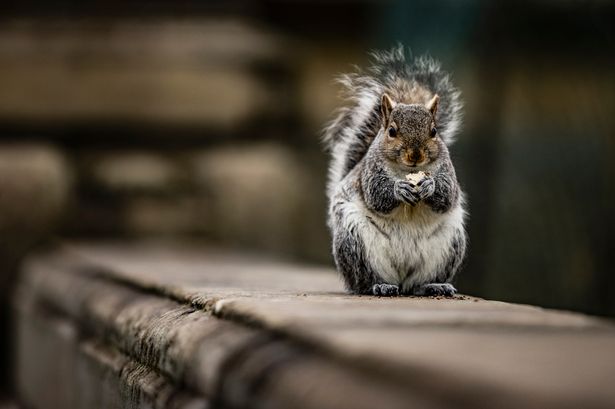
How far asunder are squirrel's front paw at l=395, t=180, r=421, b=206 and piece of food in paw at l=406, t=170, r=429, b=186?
0.01 meters

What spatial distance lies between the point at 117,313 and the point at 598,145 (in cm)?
252

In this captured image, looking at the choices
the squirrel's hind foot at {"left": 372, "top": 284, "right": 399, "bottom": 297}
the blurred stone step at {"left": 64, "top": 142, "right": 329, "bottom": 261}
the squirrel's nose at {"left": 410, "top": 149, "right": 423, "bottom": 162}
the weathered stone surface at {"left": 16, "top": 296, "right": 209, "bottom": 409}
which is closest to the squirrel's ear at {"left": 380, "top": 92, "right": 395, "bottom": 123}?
the squirrel's nose at {"left": 410, "top": 149, "right": 423, "bottom": 162}

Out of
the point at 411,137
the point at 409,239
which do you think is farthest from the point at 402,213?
the point at 411,137

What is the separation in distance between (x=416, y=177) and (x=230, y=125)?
3.11 metres

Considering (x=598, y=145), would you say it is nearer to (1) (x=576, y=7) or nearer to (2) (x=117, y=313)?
(1) (x=576, y=7)

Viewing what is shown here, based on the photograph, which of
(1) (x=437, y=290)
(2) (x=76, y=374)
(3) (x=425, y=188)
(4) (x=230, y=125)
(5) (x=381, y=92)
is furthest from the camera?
(4) (x=230, y=125)

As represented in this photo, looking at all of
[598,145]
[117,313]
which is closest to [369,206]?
[117,313]

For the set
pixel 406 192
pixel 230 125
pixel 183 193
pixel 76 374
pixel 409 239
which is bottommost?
pixel 76 374

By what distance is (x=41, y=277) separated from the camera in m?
4.37

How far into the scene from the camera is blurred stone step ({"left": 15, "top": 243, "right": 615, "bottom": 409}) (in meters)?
1.48

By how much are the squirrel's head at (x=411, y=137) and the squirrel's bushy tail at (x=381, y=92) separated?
0.72ft

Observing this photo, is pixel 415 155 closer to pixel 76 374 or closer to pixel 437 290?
pixel 437 290

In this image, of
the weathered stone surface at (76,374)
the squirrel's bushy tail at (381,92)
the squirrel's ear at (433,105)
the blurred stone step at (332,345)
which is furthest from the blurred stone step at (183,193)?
the squirrel's ear at (433,105)

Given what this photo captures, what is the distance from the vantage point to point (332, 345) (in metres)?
1.75
